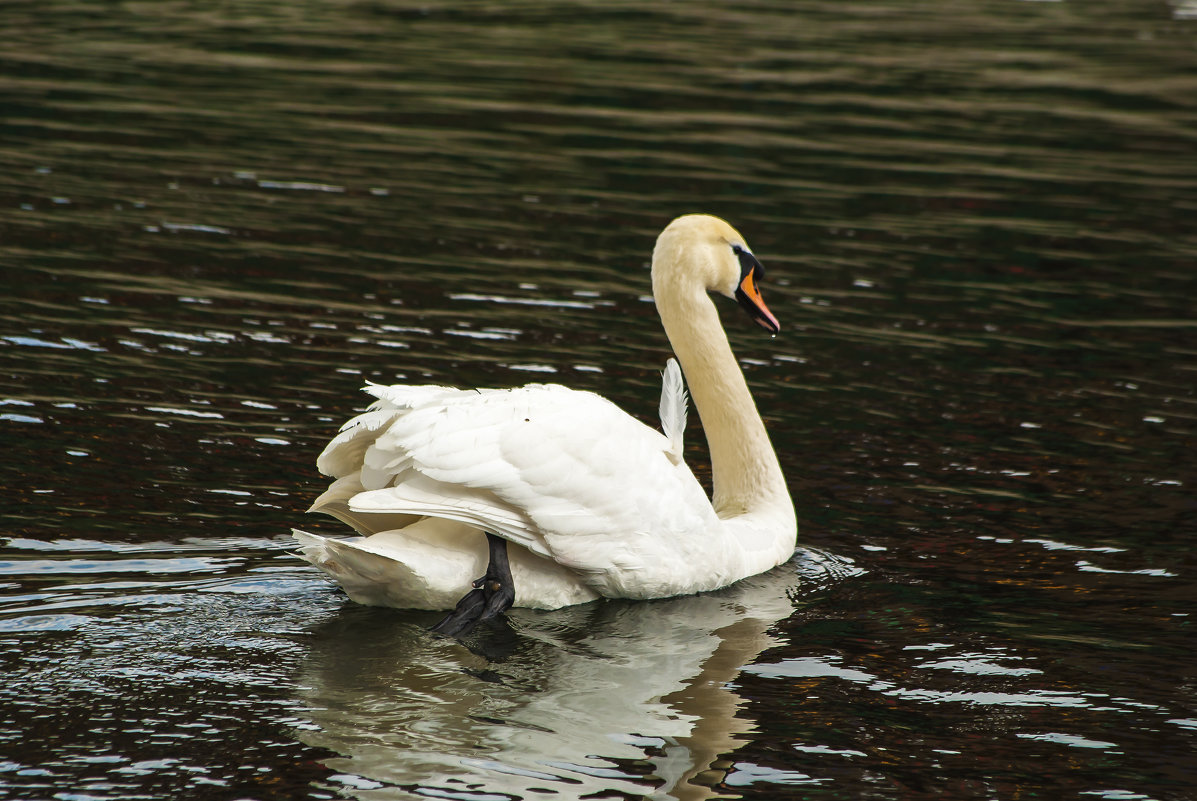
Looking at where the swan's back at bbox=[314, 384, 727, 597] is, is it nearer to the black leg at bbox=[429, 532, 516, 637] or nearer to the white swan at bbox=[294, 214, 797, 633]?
the white swan at bbox=[294, 214, 797, 633]

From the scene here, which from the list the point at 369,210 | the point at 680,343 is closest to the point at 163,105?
the point at 369,210

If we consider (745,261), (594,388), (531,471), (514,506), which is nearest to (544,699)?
(514,506)

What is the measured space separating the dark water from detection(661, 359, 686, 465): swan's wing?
0.78 meters

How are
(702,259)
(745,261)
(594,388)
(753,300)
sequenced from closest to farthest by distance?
(702,259) → (745,261) → (753,300) → (594,388)

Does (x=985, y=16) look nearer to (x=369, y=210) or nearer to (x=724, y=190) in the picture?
(x=724, y=190)

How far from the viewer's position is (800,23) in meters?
30.2

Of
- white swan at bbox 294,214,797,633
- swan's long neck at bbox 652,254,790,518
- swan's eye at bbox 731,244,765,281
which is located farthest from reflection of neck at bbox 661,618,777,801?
swan's eye at bbox 731,244,765,281

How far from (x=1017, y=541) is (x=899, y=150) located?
1136cm

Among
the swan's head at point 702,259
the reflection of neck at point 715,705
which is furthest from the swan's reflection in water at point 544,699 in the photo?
the swan's head at point 702,259

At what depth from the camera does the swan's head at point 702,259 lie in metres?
8.05

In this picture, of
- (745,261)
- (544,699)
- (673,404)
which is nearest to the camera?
(544,699)

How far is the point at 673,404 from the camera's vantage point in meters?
7.49

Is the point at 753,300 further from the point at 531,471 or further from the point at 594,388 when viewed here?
the point at 531,471

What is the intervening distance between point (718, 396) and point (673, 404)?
0.74 metres
